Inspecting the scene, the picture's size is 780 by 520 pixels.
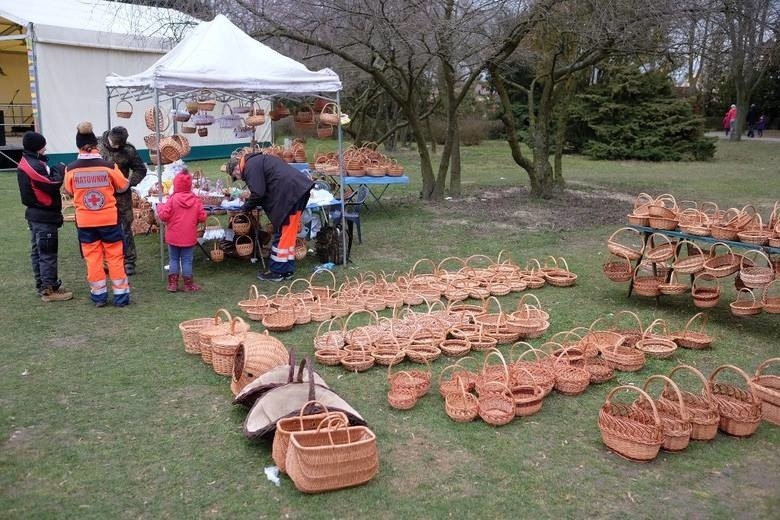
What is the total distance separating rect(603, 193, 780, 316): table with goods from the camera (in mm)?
5781

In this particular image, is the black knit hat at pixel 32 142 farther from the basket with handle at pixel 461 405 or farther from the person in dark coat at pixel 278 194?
the basket with handle at pixel 461 405

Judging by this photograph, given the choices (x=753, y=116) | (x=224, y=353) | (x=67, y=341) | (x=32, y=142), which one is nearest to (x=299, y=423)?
(x=224, y=353)

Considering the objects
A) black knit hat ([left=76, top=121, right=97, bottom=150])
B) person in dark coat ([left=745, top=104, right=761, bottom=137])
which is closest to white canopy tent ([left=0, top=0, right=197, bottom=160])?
black knit hat ([left=76, top=121, right=97, bottom=150])

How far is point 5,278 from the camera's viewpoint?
7648 mm

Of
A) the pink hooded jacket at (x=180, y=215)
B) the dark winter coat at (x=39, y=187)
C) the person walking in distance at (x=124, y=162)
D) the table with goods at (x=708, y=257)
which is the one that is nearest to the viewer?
the table with goods at (x=708, y=257)

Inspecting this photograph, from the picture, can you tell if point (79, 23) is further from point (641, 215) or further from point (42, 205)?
point (641, 215)

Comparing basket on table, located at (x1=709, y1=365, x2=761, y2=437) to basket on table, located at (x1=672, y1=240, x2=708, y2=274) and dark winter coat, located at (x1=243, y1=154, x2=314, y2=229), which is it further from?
dark winter coat, located at (x1=243, y1=154, x2=314, y2=229)

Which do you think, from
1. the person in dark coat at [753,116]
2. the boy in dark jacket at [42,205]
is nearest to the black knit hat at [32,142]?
the boy in dark jacket at [42,205]

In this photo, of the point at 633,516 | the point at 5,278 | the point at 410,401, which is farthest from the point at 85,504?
the point at 5,278

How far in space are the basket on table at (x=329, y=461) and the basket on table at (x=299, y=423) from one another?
6 cm

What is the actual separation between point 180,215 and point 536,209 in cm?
735

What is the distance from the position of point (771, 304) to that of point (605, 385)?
1.85 metres

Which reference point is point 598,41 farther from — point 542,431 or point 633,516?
point 633,516

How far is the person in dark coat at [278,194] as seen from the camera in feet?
24.6
